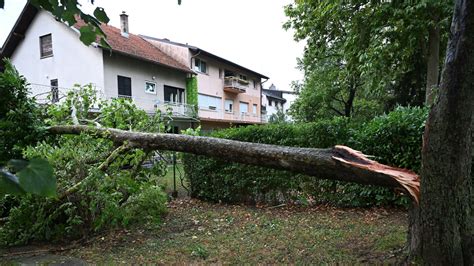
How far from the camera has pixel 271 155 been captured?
3635 mm

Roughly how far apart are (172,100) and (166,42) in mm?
5393

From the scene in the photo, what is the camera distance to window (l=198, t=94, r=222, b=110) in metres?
26.0

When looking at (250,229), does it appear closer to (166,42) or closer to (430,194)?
(430,194)

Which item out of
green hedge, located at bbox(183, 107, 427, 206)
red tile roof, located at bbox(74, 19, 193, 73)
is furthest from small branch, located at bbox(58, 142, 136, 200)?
red tile roof, located at bbox(74, 19, 193, 73)

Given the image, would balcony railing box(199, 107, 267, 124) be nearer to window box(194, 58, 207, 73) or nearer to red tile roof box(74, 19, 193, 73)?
window box(194, 58, 207, 73)

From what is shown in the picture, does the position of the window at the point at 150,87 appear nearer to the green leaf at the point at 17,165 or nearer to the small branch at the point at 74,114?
the small branch at the point at 74,114

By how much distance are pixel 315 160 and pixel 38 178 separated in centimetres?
292

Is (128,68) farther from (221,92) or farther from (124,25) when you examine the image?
(221,92)

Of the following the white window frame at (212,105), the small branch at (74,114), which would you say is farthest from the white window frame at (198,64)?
the small branch at (74,114)

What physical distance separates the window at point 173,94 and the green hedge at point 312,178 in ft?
50.3

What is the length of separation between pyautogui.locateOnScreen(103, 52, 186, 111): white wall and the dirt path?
13703 millimetres

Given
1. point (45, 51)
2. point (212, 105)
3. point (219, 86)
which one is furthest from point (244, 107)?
point (45, 51)

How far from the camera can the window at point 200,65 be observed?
25555mm

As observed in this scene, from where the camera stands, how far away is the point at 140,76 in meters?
20.1
